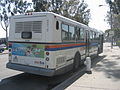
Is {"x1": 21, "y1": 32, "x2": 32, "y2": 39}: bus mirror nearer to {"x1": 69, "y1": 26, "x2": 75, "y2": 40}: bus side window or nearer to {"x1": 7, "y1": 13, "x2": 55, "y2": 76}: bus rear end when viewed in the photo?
{"x1": 7, "y1": 13, "x2": 55, "y2": 76}: bus rear end

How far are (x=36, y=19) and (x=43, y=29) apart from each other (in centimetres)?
57

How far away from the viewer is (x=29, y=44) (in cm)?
770

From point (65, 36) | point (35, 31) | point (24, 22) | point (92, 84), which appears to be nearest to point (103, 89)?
point (92, 84)

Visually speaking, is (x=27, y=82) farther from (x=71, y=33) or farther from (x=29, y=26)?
(x=71, y=33)

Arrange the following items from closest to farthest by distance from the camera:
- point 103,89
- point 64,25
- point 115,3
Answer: point 103,89 < point 64,25 < point 115,3

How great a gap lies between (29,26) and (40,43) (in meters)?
1.01

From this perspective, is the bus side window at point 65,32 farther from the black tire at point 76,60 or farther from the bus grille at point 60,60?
the black tire at point 76,60

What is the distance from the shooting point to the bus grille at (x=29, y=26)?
748 centimetres

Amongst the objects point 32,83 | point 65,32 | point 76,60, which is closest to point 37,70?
point 32,83

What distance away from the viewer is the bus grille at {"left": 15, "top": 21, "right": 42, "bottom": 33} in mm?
7480

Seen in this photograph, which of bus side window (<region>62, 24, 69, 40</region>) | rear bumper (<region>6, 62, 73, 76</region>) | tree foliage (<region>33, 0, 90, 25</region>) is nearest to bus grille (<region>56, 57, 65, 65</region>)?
rear bumper (<region>6, 62, 73, 76</region>)

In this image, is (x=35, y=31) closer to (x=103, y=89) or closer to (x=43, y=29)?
(x=43, y=29)

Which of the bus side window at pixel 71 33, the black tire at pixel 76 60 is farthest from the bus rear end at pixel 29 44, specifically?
the black tire at pixel 76 60

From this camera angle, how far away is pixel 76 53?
10.1m
